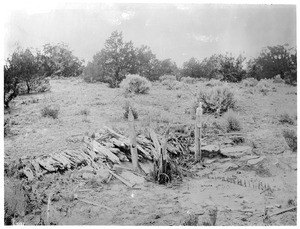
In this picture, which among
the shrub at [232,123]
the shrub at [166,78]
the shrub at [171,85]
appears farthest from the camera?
the shrub at [171,85]

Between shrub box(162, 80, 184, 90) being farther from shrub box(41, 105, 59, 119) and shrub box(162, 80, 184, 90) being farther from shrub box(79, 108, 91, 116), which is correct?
shrub box(41, 105, 59, 119)

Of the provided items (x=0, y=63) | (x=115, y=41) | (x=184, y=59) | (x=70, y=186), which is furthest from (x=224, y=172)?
(x=0, y=63)

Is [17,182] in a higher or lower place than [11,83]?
lower

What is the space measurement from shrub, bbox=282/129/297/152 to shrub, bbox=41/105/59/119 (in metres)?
5.86

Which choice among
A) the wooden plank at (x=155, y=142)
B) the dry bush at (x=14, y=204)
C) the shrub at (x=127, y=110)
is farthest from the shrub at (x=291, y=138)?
the dry bush at (x=14, y=204)

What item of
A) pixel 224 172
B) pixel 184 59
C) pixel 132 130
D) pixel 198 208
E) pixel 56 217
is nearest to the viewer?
pixel 56 217

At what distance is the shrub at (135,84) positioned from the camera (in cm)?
855

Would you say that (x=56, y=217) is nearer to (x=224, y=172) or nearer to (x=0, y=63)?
(x=0, y=63)

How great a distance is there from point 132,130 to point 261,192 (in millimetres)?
2897

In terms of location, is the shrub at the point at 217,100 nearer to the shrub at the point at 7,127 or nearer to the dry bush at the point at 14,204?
the shrub at the point at 7,127

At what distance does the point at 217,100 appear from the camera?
33.2ft

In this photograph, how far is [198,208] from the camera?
528cm

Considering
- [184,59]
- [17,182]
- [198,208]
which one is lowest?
[198,208]

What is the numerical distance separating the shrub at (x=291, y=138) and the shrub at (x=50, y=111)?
5.86 m
